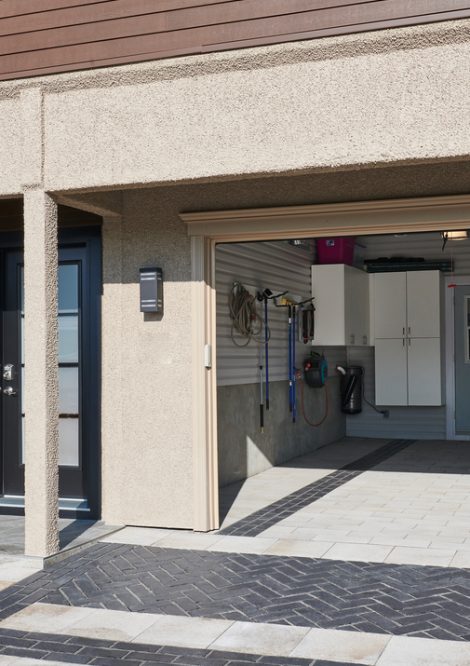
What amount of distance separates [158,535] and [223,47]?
3216mm

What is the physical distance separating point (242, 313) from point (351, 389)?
374 cm

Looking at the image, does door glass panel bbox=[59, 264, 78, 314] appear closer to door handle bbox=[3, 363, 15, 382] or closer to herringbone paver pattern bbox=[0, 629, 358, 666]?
door handle bbox=[3, 363, 15, 382]

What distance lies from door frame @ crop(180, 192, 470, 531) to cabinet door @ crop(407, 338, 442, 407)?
577 centimetres

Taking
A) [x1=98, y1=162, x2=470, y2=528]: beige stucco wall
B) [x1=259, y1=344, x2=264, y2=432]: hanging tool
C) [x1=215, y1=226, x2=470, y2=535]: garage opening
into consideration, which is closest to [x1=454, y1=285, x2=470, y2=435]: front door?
[x1=215, y1=226, x2=470, y2=535]: garage opening

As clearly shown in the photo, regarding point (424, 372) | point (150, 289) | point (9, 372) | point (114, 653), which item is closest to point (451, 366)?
point (424, 372)

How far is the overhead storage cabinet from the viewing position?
1144cm

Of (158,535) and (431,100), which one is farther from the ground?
(431,100)

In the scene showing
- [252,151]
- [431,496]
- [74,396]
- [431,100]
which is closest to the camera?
[431,100]

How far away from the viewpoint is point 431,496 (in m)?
7.45

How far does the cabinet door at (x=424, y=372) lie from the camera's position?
11.4 meters

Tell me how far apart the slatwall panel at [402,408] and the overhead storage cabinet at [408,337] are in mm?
295

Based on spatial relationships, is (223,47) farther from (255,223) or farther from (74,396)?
(74,396)

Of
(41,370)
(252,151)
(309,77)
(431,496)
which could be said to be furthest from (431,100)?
(431,496)

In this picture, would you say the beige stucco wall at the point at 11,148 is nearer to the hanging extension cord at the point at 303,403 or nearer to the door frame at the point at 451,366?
the hanging extension cord at the point at 303,403
